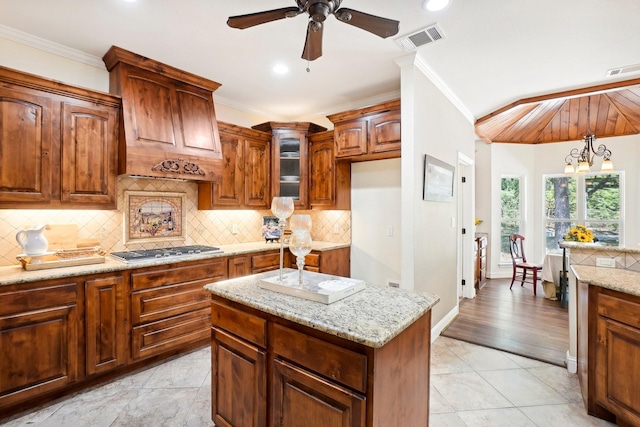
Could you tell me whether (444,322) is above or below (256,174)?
below

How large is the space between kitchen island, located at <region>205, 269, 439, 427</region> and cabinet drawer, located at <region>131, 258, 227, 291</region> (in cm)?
120

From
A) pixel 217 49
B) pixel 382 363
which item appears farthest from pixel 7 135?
pixel 382 363

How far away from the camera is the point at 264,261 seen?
3.66 metres

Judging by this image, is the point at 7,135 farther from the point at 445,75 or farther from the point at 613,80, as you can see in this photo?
the point at 613,80

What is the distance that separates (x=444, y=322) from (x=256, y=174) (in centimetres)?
296

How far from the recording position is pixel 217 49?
9.11ft

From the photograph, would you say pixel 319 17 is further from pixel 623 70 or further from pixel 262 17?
pixel 623 70

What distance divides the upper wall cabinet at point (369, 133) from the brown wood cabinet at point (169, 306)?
1.95 metres

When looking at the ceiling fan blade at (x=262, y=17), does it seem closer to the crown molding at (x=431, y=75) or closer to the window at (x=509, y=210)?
the crown molding at (x=431, y=75)

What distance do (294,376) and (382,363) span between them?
1.42 ft

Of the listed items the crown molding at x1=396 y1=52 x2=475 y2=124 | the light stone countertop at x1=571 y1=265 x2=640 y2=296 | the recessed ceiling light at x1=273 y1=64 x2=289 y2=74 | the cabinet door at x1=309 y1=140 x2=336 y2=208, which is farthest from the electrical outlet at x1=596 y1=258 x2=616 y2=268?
the recessed ceiling light at x1=273 y1=64 x2=289 y2=74

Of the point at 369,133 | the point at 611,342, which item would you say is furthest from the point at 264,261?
the point at 611,342

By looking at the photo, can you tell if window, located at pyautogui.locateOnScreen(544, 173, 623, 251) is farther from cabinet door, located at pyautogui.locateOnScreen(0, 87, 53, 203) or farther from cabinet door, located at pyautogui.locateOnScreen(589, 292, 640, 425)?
cabinet door, located at pyautogui.locateOnScreen(0, 87, 53, 203)

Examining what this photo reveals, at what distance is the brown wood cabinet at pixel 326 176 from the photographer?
3.97 m
